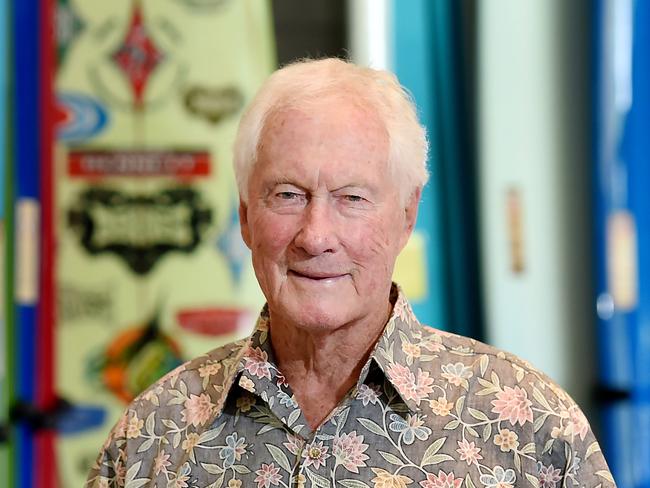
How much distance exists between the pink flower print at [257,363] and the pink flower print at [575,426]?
0.35 metres

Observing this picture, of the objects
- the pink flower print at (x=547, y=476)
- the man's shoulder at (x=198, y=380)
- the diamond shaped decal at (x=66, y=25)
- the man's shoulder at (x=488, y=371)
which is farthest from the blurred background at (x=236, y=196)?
the pink flower print at (x=547, y=476)

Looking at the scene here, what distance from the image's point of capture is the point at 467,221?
2963mm

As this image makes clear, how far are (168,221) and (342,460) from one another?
1.81m

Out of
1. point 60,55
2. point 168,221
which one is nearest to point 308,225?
point 168,221

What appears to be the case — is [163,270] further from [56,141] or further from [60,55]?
[60,55]

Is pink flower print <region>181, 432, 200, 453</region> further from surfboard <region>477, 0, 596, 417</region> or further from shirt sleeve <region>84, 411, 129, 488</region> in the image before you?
surfboard <region>477, 0, 596, 417</region>

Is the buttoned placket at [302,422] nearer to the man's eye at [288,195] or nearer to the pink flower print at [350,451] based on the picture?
the pink flower print at [350,451]

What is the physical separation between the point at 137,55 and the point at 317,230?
1923 mm

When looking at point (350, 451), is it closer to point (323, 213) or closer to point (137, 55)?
point (323, 213)

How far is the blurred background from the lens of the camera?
281 centimetres

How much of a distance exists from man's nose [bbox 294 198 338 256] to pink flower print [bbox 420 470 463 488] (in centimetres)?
27

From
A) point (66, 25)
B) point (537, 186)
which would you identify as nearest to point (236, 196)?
point (66, 25)

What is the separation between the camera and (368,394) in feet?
3.80

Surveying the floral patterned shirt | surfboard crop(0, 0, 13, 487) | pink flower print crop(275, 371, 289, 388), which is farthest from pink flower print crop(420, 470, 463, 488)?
surfboard crop(0, 0, 13, 487)
